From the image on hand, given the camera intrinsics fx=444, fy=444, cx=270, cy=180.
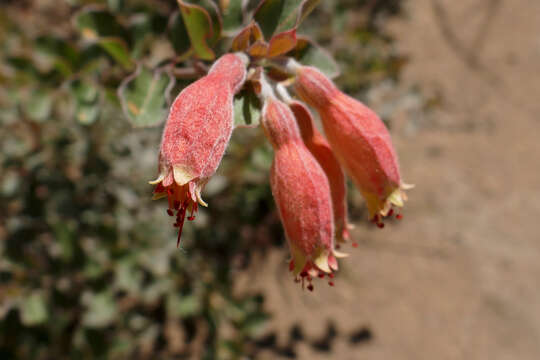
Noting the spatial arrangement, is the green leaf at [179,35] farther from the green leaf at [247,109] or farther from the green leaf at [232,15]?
the green leaf at [247,109]

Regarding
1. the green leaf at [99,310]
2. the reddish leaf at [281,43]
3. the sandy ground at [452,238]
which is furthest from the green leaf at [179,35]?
the sandy ground at [452,238]

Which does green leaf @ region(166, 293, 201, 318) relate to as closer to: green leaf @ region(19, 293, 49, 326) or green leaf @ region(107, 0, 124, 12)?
green leaf @ region(19, 293, 49, 326)

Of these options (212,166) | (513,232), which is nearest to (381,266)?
(513,232)

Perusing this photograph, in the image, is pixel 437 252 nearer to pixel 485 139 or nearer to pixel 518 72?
pixel 485 139

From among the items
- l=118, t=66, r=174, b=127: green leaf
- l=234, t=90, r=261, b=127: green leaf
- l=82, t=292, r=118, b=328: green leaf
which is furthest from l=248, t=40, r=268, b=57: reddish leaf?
l=82, t=292, r=118, b=328: green leaf

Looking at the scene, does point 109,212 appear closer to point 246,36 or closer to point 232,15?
point 232,15
